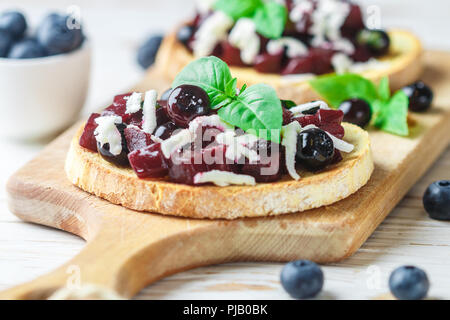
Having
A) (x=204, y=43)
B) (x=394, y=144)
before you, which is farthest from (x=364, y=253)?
(x=204, y=43)

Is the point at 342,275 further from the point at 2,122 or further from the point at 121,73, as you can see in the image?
the point at 121,73

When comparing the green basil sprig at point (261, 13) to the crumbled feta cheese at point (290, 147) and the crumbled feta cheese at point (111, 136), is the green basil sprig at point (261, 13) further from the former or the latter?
the crumbled feta cheese at point (111, 136)

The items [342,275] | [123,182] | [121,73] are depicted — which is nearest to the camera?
[342,275]

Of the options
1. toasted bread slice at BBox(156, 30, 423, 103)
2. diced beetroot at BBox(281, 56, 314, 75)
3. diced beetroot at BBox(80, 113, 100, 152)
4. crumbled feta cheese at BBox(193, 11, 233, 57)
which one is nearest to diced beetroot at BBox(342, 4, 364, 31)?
toasted bread slice at BBox(156, 30, 423, 103)

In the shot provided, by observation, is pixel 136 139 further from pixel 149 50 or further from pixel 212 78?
pixel 149 50

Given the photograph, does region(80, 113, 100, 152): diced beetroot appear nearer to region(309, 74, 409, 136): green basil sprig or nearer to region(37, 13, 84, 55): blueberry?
region(37, 13, 84, 55): blueberry

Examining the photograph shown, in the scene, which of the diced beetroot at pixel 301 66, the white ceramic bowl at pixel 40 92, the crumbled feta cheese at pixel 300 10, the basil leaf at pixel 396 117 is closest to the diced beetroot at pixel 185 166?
the basil leaf at pixel 396 117
